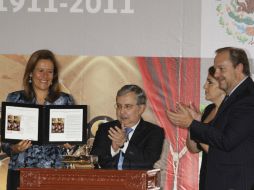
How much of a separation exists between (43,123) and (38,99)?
0.37 metres

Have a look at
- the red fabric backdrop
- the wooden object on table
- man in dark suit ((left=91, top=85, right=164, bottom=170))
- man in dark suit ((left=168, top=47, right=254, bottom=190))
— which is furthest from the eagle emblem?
the wooden object on table

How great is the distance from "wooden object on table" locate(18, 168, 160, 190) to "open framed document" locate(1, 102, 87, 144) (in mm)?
986

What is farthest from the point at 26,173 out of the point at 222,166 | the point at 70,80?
the point at 70,80

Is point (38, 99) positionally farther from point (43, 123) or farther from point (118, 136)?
point (118, 136)

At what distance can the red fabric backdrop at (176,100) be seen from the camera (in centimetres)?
532

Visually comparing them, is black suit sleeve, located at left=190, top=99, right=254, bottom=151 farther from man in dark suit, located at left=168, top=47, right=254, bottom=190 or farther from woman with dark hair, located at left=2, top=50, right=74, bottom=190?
woman with dark hair, located at left=2, top=50, right=74, bottom=190

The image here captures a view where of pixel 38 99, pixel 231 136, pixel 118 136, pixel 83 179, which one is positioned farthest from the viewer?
pixel 38 99

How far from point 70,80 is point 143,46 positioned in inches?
27.9

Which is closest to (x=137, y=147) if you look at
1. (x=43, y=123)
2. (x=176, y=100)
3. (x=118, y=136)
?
(x=118, y=136)

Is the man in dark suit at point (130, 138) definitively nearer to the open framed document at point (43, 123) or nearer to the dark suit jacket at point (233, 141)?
the open framed document at point (43, 123)

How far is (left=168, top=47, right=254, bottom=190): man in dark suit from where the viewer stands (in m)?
3.84

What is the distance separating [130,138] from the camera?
5.07 metres

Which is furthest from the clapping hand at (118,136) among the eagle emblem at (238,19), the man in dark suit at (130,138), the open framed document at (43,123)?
the eagle emblem at (238,19)

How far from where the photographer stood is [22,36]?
541cm
